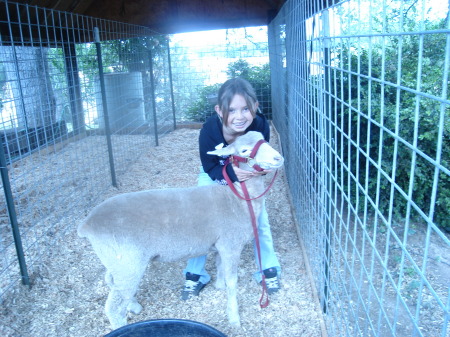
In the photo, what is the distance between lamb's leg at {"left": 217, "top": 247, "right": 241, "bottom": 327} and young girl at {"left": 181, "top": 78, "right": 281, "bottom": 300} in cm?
44

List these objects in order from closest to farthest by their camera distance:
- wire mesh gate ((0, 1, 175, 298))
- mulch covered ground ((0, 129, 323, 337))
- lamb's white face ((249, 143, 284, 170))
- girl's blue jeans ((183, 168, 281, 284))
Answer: lamb's white face ((249, 143, 284, 170))
mulch covered ground ((0, 129, 323, 337))
girl's blue jeans ((183, 168, 281, 284))
wire mesh gate ((0, 1, 175, 298))

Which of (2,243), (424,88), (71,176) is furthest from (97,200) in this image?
(424,88)

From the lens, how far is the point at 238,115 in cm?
287

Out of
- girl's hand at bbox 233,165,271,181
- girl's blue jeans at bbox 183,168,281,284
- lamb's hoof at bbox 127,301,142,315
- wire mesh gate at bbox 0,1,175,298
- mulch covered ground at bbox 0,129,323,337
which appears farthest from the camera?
wire mesh gate at bbox 0,1,175,298

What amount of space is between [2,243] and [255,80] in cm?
643

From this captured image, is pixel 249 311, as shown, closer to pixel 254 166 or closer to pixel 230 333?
pixel 230 333

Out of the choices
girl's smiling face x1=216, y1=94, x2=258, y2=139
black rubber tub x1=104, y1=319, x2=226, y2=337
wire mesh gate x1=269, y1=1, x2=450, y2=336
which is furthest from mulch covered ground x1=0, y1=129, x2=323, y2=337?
girl's smiling face x1=216, y1=94, x2=258, y2=139

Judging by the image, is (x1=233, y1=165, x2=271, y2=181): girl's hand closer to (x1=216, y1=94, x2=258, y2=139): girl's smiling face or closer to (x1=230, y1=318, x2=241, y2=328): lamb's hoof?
(x1=216, y1=94, x2=258, y2=139): girl's smiling face

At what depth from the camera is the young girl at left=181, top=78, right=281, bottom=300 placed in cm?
285

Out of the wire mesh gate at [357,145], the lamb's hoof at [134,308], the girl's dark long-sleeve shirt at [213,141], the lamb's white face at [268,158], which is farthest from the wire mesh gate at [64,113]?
the wire mesh gate at [357,145]

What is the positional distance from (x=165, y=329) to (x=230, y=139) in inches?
57.4

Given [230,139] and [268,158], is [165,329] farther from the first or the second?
[230,139]

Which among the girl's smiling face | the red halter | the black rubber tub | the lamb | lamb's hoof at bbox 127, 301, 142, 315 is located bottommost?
lamb's hoof at bbox 127, 301, 142, 315

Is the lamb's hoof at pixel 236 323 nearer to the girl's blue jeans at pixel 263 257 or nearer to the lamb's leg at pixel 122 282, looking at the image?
the girl's blue jeans at pixel 263 257
